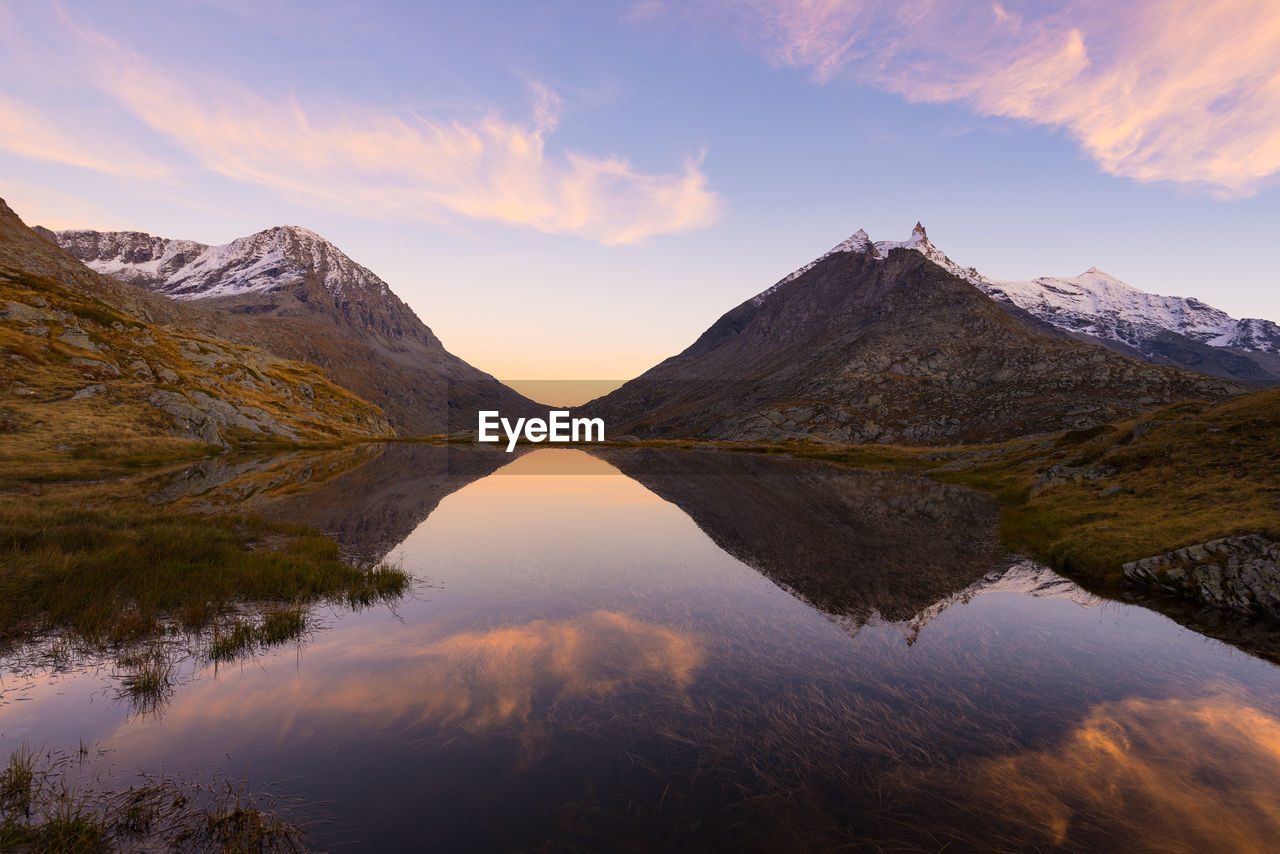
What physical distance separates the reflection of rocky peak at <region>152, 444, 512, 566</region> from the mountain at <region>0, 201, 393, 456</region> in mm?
13848

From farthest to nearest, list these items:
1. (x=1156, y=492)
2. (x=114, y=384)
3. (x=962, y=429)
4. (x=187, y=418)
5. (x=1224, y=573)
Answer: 1. (x=962, y=429)
2. (x=187, y=418)
3. (x=114, y=384)
4. (x=1156, y=492)
5. (x=1224, y=573)

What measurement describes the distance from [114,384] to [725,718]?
343 feet

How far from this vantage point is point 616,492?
186ft

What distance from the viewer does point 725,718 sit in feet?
42.3

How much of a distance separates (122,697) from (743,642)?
1601 cm

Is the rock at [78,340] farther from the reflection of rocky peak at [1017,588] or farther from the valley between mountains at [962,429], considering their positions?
the reflection of rocky peak at [1017,588]

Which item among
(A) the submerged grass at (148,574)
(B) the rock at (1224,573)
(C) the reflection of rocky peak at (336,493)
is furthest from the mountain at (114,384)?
(B) the rock at (1224,573)

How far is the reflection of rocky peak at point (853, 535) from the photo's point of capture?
24188 millimetres

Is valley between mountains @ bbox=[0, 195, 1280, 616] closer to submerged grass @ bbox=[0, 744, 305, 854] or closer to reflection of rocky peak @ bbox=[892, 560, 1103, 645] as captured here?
reflection of rocky peak @ bbox=[892, 560, 1103, 645]

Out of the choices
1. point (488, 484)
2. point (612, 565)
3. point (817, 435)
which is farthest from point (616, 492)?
point (817, 435)

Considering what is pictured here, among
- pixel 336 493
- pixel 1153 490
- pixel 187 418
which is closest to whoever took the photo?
pixel 1153 490

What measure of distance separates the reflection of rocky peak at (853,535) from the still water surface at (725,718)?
475 mm

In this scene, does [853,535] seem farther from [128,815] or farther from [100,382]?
[100,382]

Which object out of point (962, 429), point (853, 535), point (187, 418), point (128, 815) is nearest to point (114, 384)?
point (187, 418)
